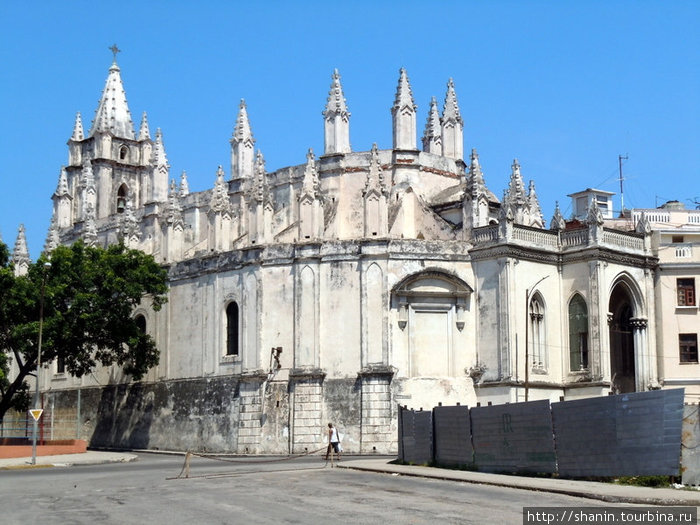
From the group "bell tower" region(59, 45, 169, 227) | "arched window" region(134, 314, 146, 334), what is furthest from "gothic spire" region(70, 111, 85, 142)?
"arched window" region(134, 314, 146, 334)

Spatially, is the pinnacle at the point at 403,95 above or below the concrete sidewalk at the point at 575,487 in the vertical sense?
above

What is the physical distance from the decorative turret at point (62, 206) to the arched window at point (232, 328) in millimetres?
33655

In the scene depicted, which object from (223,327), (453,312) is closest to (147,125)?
(223,327)

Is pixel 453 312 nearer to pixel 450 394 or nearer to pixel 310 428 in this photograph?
pixel 450 394

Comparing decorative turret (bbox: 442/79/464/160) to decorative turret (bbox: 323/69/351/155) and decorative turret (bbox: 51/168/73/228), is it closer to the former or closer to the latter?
decorative turret (bbox: 323/69/351/155)

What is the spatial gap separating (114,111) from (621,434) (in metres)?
67.0

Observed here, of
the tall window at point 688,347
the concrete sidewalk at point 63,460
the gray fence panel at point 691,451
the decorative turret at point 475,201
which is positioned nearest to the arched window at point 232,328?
the concrete sidewalk at point 63,460

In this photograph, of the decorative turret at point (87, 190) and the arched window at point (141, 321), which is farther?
the decorative turret at point (87, 190)

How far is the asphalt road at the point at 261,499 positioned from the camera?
64.1 ft

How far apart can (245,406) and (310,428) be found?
357cm

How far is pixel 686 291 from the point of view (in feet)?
163

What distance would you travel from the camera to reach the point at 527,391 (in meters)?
44.2

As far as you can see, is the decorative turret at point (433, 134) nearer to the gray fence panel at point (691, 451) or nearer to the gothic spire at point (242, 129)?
the gothic spire at point (242, 129)

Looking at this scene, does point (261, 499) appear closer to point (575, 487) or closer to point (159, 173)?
point (575, 487)
